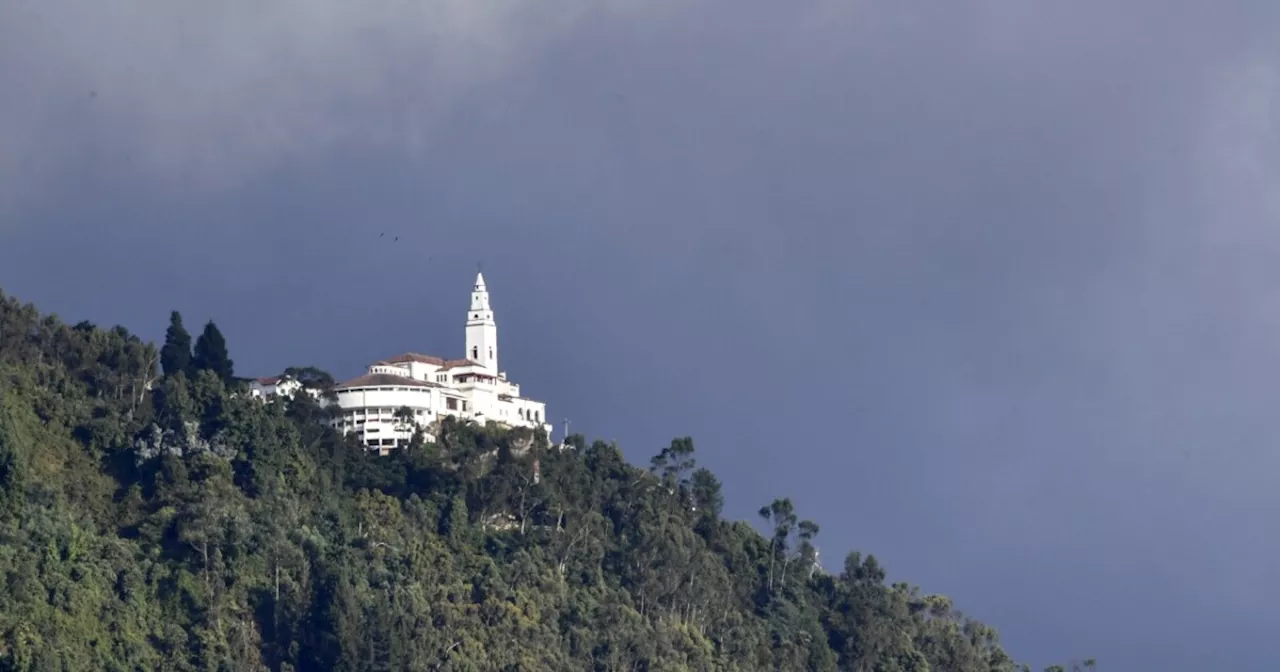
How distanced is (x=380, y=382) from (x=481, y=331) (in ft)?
27.1

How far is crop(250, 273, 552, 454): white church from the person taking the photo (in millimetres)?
106250

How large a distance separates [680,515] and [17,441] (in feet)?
96.0

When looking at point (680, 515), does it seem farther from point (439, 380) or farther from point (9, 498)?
point (9, 498)

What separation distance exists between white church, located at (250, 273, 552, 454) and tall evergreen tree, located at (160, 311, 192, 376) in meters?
3.96

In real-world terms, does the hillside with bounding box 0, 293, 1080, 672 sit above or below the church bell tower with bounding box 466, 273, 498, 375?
below

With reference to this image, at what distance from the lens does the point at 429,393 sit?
10744 cm

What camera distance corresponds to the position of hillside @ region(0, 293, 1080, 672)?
Answer: 9012cm

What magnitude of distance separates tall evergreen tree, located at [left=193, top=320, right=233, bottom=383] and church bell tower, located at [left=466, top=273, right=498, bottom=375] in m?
12.8

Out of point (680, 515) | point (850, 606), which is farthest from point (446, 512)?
point (850, 606)

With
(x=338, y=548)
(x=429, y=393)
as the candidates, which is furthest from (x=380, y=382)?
(x=338, y=548)

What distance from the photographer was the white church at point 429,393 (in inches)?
4183

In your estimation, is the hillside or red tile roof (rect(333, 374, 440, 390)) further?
red tile roof (rect(333, 374, 440, 390))

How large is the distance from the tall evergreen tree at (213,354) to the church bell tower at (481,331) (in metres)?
12.8

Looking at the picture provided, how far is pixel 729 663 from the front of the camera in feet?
344
